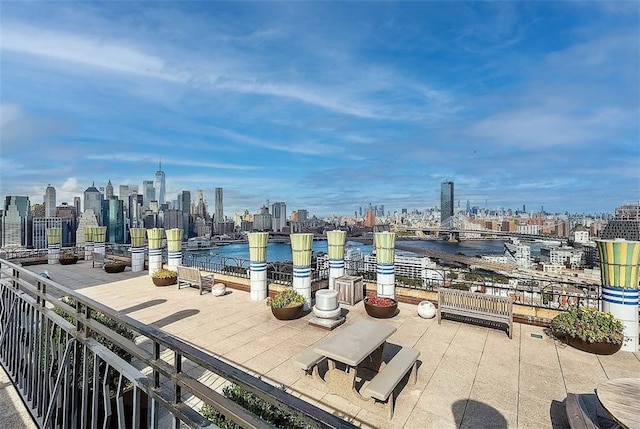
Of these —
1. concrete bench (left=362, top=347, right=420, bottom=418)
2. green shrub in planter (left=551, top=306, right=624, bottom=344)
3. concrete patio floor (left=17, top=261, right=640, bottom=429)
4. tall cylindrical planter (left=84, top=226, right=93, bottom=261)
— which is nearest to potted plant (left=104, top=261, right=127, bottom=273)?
tall cylindrical planter (left=84, top=226, right=93, bottom=261)

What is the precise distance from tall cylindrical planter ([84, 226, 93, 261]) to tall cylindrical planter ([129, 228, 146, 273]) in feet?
18.2

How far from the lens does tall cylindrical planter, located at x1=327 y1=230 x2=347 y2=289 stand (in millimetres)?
9938

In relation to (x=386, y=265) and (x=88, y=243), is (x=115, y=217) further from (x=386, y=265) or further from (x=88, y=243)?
(x=386, y=265)

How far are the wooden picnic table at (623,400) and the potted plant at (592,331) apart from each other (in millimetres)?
3123

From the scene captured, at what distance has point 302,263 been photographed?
363 inches

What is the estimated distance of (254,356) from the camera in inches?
237

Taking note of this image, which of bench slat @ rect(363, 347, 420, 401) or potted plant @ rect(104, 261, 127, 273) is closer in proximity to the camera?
bench slat @ rect(363, 347, 420, 401)

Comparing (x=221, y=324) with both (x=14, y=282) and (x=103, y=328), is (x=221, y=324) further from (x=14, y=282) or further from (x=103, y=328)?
(x=103, y=328)

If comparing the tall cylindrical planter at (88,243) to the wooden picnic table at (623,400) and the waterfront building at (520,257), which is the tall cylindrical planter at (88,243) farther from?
the waterfront building at (520,257)

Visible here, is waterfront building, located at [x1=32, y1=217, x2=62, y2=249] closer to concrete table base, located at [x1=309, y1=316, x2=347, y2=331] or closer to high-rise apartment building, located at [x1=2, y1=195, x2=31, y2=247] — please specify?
high-rise apartment building, located at [x1=2, y1=195, x2=31, y2=247]

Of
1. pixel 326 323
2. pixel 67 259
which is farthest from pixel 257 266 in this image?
pixel 67 259

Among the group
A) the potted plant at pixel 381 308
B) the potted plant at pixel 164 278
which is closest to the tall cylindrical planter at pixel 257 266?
the potted plant at pixel 381 308

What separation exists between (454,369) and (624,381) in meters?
2.38

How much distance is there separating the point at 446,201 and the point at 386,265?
11480 cm
